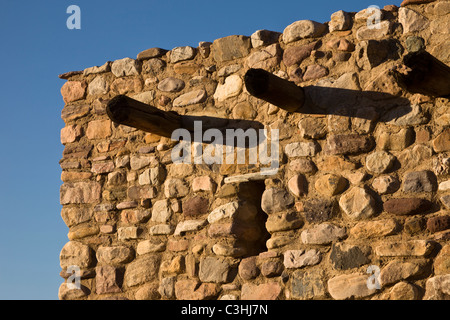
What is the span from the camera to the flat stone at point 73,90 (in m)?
4.97

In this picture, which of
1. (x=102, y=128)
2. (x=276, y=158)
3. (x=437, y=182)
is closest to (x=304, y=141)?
(x=276, y=158)

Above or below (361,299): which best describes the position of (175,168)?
above

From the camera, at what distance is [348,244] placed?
3.65 metres

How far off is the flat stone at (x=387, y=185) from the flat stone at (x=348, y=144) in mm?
215

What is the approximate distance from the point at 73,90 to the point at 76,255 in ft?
4.29

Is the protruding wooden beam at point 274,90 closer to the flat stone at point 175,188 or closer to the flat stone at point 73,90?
the flat stone at point 175,188

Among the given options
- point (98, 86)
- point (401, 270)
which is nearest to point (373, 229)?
point (401, 270)

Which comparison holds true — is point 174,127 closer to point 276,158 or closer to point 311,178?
point 276,158

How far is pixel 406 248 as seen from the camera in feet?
11.4

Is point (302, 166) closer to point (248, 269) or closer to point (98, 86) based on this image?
point (248, 269)

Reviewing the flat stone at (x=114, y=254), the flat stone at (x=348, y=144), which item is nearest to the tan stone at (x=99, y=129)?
the flat stone at (x=114, y=254)

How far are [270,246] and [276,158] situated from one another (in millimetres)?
562

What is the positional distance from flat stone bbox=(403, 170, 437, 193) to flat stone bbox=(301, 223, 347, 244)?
0.45m

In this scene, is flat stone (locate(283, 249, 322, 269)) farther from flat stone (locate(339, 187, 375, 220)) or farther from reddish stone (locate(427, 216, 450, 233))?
reddish stone (locate(427, 216, 450, 233))
